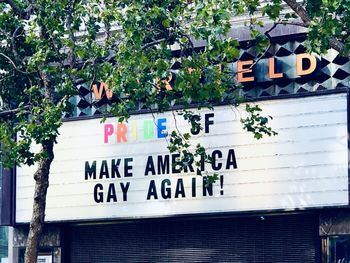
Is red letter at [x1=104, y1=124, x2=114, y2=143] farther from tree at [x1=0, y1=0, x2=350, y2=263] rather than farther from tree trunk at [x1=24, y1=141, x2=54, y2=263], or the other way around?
tree trunk at [x1=24, y1=141, x2=54, y2=263]

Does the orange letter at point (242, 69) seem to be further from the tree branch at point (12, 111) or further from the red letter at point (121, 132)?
the tree branch at point (12, 111)

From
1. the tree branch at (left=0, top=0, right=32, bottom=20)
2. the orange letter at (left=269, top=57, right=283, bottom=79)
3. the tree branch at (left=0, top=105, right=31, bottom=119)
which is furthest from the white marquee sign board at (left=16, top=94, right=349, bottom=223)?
the tree branch at (left=0, top=0, right=32, bottom=20)

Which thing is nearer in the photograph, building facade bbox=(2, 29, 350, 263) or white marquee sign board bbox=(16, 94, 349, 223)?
white marquee sign board bbox=(16, 94, 349, 223)

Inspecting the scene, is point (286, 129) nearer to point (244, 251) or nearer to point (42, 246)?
point (244, 251)

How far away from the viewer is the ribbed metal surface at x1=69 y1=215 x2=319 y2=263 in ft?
86.1

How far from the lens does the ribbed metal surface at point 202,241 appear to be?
86.1 ft

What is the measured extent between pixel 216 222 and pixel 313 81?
4.33 metres

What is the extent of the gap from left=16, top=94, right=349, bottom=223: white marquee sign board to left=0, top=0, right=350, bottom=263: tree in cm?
98

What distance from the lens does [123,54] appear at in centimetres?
2139

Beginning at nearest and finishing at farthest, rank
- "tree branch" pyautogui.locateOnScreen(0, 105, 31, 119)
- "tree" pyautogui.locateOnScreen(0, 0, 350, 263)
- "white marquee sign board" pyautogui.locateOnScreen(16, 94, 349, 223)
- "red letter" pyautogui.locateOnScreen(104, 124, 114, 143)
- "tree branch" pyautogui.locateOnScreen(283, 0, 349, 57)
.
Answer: "tree branch" pyautogui.locateOnScreen(283, 0, 349, 57) → "tree" pyautogui.locateOnScreen(0, 0, 350, 263) → "tree branch" pyautogui.locateOnScreen(0, 105, 31, 119) → "white marquee sign board" pyautogui.locateOnScreen(16, 94, 349, 223) → "red letter" pyautogui.locateOnScreen(104, 124, 114, 143)

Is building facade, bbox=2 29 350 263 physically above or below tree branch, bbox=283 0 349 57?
below

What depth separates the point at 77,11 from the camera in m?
22.9

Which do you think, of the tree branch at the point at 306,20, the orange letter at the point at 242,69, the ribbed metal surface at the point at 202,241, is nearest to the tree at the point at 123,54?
the tree branch at the point at 306,20

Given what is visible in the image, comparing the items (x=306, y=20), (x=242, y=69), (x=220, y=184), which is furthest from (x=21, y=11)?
(x=306, y=20)
